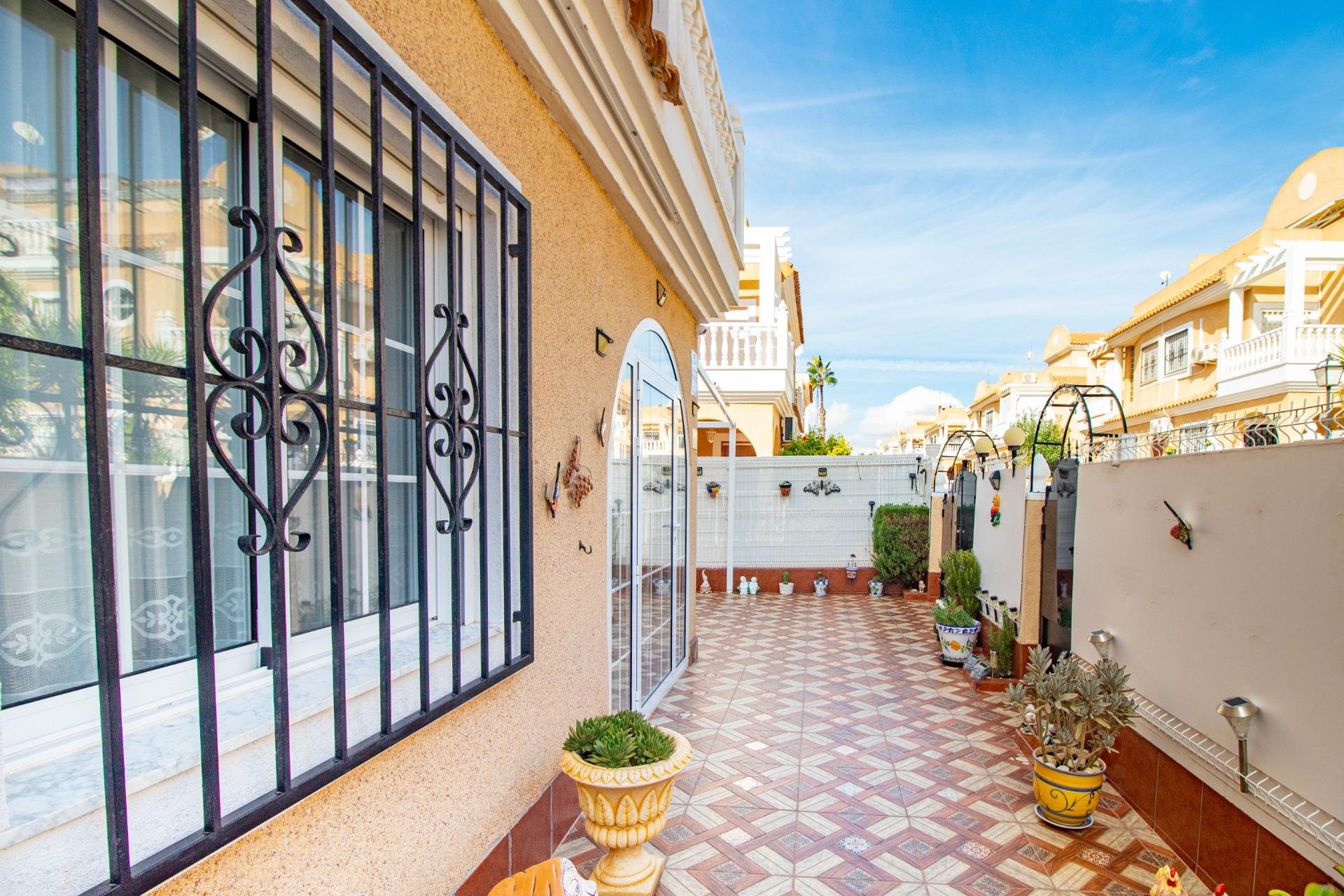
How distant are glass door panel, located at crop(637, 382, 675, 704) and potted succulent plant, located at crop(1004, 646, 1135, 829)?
2552 mm

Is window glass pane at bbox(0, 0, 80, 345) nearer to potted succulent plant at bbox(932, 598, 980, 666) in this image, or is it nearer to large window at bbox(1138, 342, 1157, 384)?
potted succulent plant at bbox(932, 598, 980, 666)

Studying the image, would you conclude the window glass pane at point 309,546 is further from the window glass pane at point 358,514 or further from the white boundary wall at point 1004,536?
the white boundary wall at point 1004,536

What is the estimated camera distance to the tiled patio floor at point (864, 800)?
3.09 m

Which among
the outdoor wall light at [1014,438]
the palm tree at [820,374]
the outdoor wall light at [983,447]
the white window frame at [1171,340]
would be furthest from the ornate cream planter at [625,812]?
the palm tree at [820,374]

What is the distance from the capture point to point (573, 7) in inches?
91.5

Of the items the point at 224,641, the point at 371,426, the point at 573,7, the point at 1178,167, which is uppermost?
the point at 1178,167

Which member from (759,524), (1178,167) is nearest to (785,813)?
(759,524)

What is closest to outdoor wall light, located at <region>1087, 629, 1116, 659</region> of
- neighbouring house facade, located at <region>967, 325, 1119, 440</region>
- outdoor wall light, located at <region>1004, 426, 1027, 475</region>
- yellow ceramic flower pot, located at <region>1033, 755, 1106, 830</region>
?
yellow ceramic flower pot, located at <region>1033, 755, 1106, 830</region>

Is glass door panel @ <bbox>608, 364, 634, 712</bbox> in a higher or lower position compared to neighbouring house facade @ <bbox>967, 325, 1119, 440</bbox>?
lower

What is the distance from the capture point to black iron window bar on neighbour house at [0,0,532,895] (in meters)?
0.98

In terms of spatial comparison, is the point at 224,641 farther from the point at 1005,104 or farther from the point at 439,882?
the point at 1005,104

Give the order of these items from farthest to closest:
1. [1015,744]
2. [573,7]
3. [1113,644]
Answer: [1015,744]
[1113,644]
[573,7]

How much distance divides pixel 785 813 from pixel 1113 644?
2296 millimetres

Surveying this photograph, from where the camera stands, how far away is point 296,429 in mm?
1454
